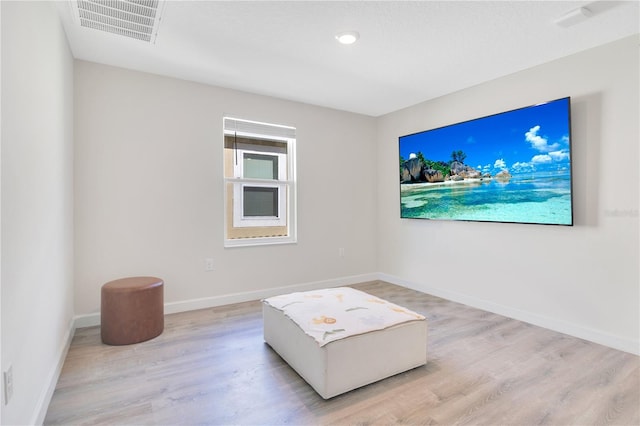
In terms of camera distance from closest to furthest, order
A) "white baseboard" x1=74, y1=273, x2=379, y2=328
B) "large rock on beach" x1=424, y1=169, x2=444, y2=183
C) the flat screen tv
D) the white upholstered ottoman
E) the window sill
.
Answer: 1. the white upholstered ottoman
2. the flat screen tv
3. "white baseboard" x1=74, y1=273, x2=379, y2=328
4. the window sill
5. "large rock on beach" x1=424, y1=169, x2=444, y2=183

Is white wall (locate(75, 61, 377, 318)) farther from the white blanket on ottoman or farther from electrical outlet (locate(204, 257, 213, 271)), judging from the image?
the white blanket on ottoman

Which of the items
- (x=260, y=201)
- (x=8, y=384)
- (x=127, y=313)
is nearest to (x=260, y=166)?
(x=260, y=201)

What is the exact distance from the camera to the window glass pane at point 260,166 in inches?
153

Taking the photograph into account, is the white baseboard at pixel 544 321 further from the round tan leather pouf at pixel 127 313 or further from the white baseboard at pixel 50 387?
the white baseboard at pixel 50 387

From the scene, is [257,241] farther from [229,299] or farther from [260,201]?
[229,299]

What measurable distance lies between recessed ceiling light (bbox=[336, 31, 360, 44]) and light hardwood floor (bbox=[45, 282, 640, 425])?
2.48 meters

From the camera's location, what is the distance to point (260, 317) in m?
3.22

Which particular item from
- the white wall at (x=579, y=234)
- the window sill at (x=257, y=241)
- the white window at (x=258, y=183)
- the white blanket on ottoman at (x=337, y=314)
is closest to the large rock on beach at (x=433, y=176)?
the white wall at (x=579, y=234)

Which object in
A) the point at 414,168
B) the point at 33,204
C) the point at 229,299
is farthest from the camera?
the point at 414,168

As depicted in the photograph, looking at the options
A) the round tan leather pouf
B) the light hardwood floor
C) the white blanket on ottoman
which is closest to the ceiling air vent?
the round tan leather pouf

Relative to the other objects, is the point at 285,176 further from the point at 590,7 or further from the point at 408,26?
the point at 590,7

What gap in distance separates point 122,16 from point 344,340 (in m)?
2.64

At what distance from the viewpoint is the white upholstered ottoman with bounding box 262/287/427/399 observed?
189 cm

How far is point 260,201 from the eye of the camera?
4016 mm
